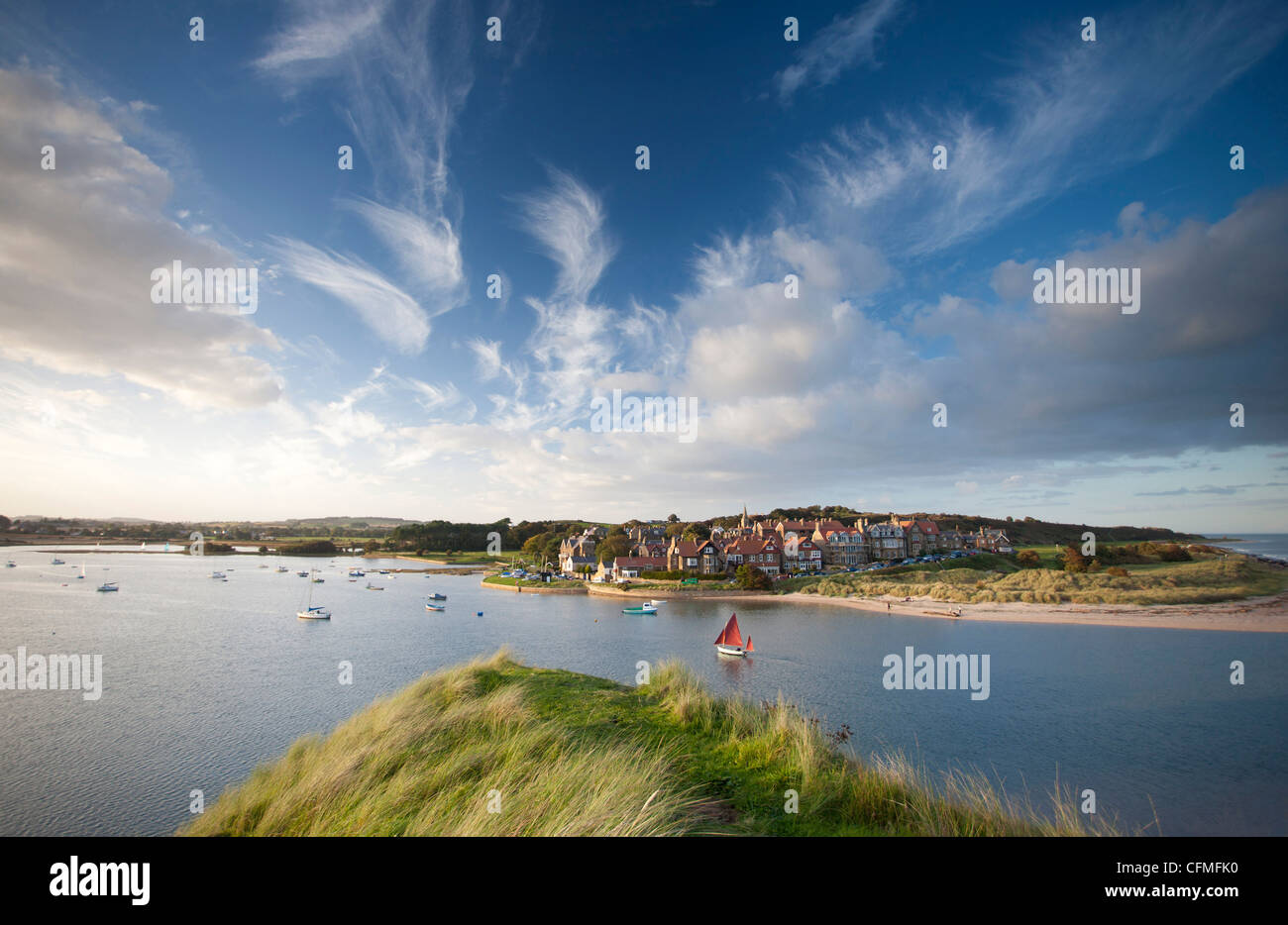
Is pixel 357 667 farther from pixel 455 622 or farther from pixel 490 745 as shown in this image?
pixel 490 745

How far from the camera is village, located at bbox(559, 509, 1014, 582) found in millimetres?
68875

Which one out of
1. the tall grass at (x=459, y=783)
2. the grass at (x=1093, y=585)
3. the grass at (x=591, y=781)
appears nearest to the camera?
the tall grass at (x=459, y=783)

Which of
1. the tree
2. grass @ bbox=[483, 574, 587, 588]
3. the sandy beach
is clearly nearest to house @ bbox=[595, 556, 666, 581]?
grass @ bbox=[483, 574, 587, 588]

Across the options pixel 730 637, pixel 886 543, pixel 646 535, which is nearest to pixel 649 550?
pixel 646 535

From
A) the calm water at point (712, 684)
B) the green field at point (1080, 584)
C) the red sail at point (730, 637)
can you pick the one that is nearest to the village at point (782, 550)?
the green field at point (1080, 584)

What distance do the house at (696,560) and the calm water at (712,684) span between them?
20.9 metres

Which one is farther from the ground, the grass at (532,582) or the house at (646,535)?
the house at (646,535)

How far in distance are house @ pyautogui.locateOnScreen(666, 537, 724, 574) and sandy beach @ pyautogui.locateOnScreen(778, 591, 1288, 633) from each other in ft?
76.6

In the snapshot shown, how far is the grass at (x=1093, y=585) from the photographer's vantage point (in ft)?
144

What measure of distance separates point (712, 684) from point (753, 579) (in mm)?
38506

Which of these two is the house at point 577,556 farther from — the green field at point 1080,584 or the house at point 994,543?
the house at point 994,543

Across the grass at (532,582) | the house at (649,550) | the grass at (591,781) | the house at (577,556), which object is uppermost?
the grass at (591,781)

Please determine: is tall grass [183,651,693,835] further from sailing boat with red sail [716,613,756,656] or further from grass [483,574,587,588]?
grass [483,574,587,588]
